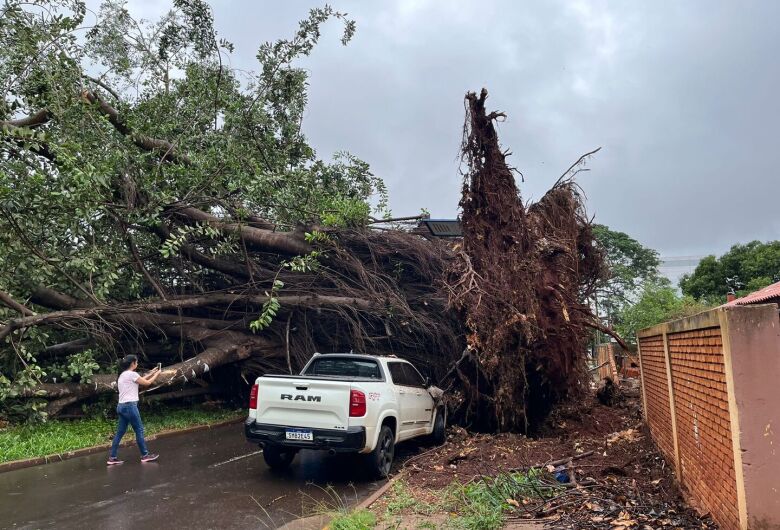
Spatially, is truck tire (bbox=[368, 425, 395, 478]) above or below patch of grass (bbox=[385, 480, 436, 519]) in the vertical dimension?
above

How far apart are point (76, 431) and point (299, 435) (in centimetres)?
604

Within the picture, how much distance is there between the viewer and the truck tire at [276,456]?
808 cm

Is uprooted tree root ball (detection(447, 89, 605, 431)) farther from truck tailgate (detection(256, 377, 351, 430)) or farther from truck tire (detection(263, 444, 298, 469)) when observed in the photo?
truck tire (detection(263, 444, 298, 469))

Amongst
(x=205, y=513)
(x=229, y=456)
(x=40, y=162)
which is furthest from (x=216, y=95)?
(x=205, y=513)

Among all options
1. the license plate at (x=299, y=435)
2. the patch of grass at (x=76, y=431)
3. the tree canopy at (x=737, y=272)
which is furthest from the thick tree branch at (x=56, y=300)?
the tree canopy at (x=737, y=272)

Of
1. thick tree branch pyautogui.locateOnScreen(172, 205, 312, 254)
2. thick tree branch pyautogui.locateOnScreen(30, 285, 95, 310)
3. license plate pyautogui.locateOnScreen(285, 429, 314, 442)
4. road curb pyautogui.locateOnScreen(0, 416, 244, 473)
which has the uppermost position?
thick tree branch pyautogui.locateOnScreen(172, 205, 312, 254)

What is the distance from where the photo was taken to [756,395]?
11.6 feet

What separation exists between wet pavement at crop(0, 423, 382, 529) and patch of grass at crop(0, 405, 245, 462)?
0.58 metres

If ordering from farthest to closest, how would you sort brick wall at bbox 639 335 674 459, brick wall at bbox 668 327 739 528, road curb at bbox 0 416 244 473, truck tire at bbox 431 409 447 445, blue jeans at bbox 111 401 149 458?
truck tire at bbox 431 409 447 445
blue jeans at bbox 111 401 149 458
road curb at bbox 0 416 244 473
brick wall at bbox 639 335 674 459
brick wall at bbox 668 327 739 528

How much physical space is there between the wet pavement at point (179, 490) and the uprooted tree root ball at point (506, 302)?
2.83 metres

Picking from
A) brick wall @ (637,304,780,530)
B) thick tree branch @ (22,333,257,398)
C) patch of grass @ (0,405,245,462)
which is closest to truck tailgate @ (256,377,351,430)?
brick wall @ (637,304,780,530)

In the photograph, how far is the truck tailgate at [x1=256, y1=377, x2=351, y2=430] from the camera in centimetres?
724

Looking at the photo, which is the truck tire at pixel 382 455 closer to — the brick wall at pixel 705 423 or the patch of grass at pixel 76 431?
the brick wall at pixel 705 423

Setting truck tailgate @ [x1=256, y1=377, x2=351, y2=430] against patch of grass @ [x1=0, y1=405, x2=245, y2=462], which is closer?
truck tailgate @ [x1=256, y1=377, x2=351, y2=430]
